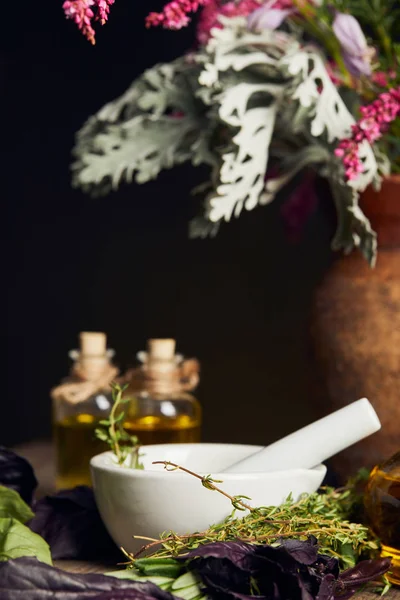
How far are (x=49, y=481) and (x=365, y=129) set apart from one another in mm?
567

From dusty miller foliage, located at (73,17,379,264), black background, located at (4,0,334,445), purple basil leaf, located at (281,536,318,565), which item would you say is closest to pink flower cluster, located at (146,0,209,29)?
dusty miller foliage, located at (73,17,379,264)

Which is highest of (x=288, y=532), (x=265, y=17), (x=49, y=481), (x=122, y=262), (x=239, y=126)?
(x=265, y=17)

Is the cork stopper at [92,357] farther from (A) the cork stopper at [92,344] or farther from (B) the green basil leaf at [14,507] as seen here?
(B) the green basil leaf at [14,507]

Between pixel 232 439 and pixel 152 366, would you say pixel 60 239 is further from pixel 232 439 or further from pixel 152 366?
pixel 152 366

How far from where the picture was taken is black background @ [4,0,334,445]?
1.47 m

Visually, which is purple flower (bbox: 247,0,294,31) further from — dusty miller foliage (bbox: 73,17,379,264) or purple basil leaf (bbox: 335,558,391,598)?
purple basil leaf (bbox: 335,558,391,598)

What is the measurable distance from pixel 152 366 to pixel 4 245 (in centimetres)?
68

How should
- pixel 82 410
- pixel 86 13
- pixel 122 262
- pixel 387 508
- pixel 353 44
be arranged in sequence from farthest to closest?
pixel 122 262 → pixel 82 410 → pixel 353 44 → pixel 387 508 → pixel 86 13

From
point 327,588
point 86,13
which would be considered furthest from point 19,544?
point 86,13

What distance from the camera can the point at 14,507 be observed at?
30.2 inches

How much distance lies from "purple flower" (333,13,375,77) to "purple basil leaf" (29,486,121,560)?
513 mm

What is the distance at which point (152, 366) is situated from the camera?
1.02m

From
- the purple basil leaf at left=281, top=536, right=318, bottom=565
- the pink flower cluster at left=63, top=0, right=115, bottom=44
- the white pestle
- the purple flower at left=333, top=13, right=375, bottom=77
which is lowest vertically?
the white pestle

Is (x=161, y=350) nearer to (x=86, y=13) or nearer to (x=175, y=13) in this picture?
(x=175, y=13)
